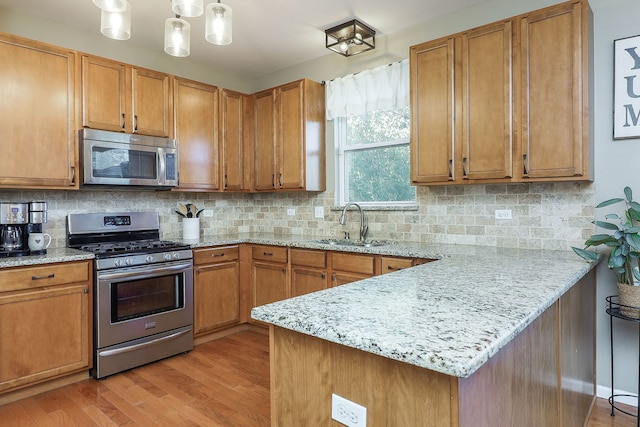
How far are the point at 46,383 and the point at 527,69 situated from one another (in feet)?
12.3

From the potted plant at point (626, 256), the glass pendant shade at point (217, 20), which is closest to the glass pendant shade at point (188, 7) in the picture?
the glass pendant shade at point (217, 20)

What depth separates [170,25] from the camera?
2.22m

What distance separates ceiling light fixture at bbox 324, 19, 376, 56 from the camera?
3.26m

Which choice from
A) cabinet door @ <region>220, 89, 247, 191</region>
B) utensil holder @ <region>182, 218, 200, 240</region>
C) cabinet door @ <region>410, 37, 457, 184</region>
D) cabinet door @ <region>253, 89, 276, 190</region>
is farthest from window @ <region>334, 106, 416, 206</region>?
utensil holder @ <region>182, 218, 200, 240</region>

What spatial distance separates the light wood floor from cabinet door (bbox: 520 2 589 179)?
1.52m

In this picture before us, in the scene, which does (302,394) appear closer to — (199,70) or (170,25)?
(170,25)

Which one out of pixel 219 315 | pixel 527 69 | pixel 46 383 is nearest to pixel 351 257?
pixel 219 315

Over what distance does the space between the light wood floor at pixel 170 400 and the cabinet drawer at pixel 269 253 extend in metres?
0.87

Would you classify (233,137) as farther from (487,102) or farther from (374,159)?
(487,102)

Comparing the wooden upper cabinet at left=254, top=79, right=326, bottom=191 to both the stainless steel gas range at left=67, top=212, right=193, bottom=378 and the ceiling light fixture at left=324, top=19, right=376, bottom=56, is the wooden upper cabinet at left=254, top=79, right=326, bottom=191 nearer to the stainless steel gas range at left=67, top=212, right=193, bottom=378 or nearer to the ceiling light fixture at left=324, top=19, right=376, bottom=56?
the ceiling light fixture at left=324, top=19, right=376, bottom=56

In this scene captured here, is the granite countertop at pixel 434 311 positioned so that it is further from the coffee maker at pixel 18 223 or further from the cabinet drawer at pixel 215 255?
the coffee maker at pixel 18 223

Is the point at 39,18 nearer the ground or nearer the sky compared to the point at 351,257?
nearer the sky

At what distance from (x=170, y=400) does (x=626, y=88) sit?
3422mm

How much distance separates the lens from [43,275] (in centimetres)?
258
